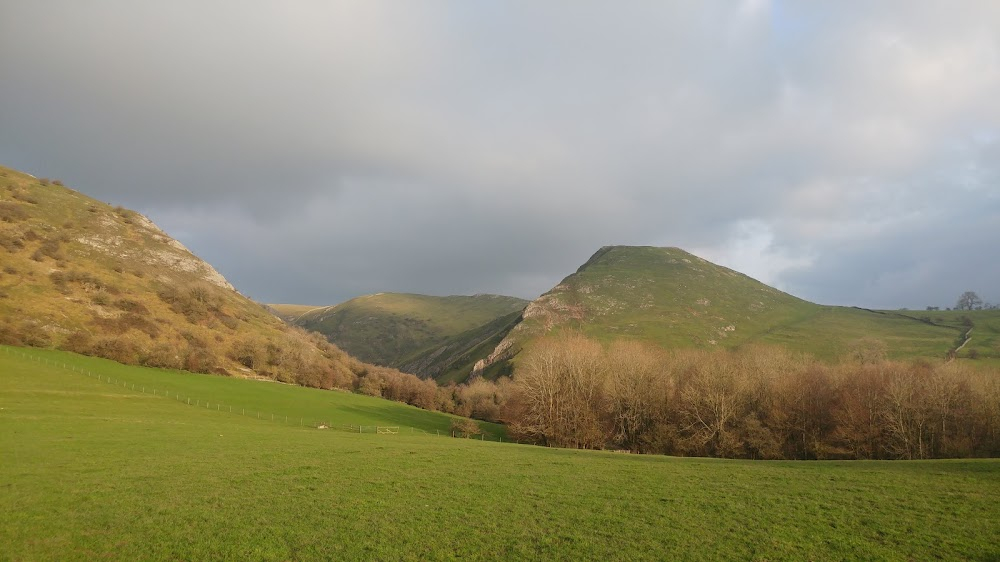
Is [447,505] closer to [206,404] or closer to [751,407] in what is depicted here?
[206,404]

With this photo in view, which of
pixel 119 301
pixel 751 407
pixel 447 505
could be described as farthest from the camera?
pixel 119 301

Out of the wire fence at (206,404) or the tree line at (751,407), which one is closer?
the tree line at (751,407)

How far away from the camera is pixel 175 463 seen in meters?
29.4

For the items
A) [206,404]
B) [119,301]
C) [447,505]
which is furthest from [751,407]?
[119,301]

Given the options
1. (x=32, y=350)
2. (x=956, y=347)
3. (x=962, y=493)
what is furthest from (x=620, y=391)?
(x=956, y=347)

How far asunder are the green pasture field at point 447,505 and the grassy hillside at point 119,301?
6501 centimetres

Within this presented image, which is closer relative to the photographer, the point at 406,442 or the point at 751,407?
the point at 406,442

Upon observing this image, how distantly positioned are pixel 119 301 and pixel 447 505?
121118 mm

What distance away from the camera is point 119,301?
106062 millimetres

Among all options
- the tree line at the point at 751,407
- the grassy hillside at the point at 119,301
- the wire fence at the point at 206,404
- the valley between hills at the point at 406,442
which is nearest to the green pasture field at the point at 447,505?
the valley between hills at the point at 406,442

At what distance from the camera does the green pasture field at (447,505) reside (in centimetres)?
1573

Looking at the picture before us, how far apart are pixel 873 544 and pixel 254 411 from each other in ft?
276

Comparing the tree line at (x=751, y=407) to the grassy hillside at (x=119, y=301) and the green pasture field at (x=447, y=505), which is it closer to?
the green pasture field at (x=447, y=505)

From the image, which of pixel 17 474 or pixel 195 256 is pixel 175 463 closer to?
pixel 17 474
